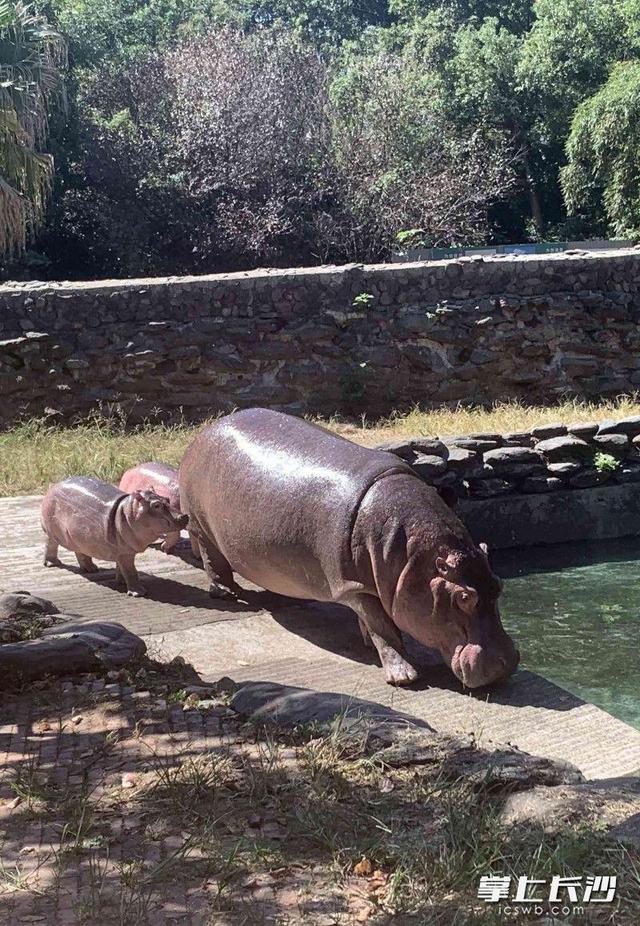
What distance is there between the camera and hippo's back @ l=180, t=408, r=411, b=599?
6.07 m

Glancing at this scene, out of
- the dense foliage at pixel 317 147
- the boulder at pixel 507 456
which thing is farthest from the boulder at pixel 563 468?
the dense foliage at pixel 317 147

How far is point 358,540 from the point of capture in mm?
5914

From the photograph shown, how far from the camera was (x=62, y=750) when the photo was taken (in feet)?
13.2

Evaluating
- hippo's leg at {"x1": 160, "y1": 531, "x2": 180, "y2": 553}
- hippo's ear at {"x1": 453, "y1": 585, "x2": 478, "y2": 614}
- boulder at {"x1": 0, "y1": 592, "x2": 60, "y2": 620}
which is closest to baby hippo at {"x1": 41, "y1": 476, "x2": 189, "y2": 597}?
hippo's leg at {"x1": 160, "y1": 531, "x2": 180, "y2": 553}

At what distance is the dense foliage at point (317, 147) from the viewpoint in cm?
2100

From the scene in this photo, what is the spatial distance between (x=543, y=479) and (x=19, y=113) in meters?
8.83

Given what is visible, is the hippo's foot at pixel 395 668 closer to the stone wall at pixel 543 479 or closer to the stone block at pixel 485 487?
the stone wall at pixel 543 479

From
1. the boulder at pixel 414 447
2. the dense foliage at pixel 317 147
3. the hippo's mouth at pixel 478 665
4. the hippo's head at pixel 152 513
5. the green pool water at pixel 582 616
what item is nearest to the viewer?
the hippo's mouth at pixel 478 665

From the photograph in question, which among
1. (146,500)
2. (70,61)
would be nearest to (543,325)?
(146,500)

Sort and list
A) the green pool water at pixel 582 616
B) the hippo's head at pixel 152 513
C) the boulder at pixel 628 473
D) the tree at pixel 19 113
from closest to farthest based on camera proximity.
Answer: the green pool water at pixel 582 616 → the hippo's head at pixel 152 513 → the boulder at pixel 628 473 → the tree at pixel 19 113

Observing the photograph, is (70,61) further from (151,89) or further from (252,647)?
(252,647)

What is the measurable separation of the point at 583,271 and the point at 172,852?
468 inches

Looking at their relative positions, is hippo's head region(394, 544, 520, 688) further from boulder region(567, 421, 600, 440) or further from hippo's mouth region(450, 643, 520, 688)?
boulder region(567, 421, 600, 440)

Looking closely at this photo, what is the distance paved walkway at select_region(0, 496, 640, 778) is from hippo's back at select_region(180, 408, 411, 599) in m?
0.31
